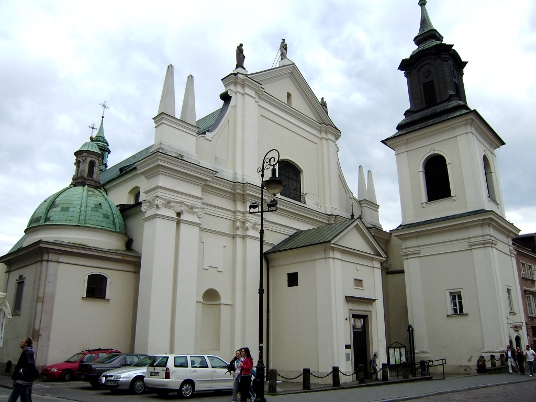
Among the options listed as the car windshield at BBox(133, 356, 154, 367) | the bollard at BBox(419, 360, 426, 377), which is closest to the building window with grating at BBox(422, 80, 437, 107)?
the bollard at BBox(419, 360, 426, 377)

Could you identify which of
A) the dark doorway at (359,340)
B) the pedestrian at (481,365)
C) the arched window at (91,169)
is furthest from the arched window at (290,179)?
the pedestrian at (481,365)

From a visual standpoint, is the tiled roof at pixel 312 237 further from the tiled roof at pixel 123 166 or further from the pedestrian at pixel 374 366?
the tiled roof at pixel 123 166

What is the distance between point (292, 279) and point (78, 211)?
9.75 meters

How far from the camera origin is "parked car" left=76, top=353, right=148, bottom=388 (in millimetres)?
14547

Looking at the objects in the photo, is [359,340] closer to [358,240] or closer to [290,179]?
[358,240]

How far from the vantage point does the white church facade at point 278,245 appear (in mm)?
18469

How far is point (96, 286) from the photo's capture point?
19.0 meters

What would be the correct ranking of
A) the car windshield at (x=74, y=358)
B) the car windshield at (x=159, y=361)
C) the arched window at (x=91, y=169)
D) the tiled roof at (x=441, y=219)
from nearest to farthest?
the car windshield at (x=159, y=361)
the car windshield at (x=74, y=358)
the tiled roof at (x=441, y=219)
the arched window at (x=91, y=169)

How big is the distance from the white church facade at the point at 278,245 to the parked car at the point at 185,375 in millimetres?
3989

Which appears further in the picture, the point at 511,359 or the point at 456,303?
the point at 456,303

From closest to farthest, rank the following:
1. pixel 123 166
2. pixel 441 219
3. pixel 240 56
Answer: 1. pixel 240 56
2. pixel 441 219
3. pixel 123 166

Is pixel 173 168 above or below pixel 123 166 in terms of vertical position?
below

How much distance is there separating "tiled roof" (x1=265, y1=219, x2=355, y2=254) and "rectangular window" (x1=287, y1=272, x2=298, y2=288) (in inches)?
45.3

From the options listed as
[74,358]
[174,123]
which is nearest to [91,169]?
[174,123]
